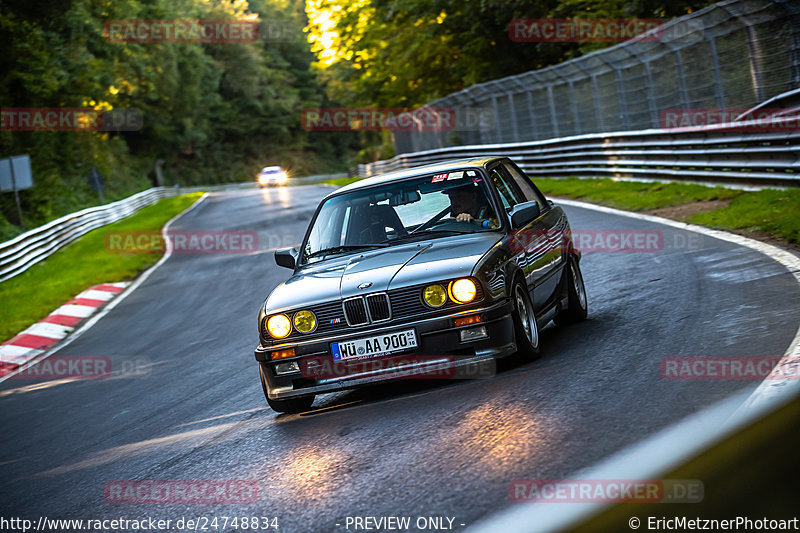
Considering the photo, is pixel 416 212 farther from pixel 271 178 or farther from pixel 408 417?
pixel 271 178

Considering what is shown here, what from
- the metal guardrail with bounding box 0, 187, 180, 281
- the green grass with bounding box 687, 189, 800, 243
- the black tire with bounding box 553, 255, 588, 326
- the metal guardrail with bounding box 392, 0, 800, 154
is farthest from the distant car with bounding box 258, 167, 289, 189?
the black tire with bounding box 553, 255, 588, 326

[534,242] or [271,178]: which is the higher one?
[271,178]

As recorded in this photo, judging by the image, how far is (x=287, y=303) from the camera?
6.20 metres

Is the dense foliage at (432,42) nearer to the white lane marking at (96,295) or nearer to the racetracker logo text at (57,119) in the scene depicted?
the racetracker logo text at (57,119)

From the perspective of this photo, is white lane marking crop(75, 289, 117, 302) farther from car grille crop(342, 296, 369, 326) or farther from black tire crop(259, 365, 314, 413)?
car grille crop(342, 296, 369, 326)

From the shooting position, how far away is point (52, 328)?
14.7m

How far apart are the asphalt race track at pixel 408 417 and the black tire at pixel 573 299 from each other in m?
0.16

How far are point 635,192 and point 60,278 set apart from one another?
12.1 m

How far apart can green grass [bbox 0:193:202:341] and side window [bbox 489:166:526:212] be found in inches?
380

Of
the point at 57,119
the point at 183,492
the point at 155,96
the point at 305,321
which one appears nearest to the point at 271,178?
the point at 155,96

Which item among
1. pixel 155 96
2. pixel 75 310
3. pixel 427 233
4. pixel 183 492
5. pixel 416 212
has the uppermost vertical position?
pixel 155 96

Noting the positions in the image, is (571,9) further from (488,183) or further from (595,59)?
(488,183)

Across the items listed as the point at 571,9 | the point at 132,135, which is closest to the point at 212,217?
the point at 571,9

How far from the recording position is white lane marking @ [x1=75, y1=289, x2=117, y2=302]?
17.4 metres
